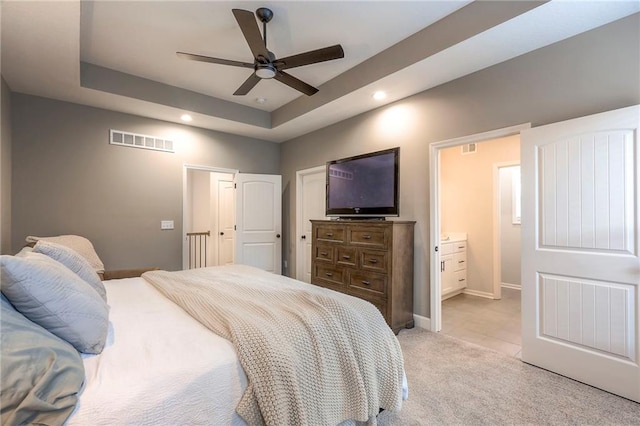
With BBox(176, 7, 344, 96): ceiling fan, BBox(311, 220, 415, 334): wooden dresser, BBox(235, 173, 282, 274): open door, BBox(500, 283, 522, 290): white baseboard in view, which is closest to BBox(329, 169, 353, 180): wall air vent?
BBox(311, 220, 415, 334): wooden dresser

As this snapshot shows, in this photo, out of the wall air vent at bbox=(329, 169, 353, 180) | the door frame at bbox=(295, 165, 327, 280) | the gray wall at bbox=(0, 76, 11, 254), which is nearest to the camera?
the gray wall at bbox=(0, 76, 11, 254)

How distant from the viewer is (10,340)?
85 centimetres

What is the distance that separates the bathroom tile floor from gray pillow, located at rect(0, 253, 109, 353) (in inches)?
118

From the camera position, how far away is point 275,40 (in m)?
2.74

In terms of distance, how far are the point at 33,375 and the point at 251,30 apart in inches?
83.4

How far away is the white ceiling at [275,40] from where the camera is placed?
210cm

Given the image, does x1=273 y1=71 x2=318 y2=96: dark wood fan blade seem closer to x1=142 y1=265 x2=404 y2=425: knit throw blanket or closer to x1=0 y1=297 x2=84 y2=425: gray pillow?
x1=142 y1=265 x2=404 y2=425: knit throw blanket

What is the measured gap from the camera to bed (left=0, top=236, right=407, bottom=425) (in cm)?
96

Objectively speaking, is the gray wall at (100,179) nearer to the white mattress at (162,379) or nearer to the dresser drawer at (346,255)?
the dresser drawer at (346,255)

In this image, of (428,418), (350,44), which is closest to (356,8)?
(350,44)

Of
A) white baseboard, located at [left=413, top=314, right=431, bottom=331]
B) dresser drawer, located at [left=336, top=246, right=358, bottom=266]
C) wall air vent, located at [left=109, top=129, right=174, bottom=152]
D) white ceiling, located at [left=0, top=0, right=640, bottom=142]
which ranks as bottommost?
white baseboard, located at [left=413, top=314, right=431, bottom=331]

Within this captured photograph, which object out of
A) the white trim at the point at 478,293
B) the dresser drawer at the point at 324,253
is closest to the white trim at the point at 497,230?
the white trim at the point at 478,293

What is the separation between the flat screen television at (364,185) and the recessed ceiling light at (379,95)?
0.62 m

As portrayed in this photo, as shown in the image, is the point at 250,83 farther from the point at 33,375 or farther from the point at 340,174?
the point at 33,375
